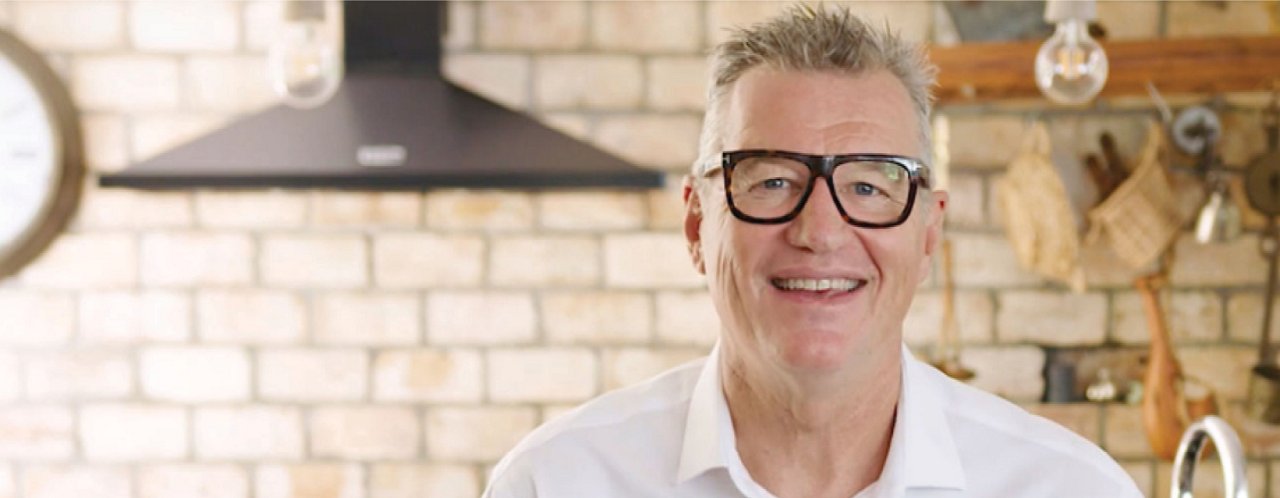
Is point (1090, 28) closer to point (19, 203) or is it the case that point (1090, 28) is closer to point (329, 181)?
point (329, 181)

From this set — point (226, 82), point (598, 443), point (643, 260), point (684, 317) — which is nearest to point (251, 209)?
point (226, 82)

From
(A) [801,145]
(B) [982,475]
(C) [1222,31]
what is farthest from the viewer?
(C) [1222,31]

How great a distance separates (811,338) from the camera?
128 cm

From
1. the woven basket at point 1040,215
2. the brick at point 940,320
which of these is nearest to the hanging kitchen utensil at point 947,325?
the brick at point 940,320

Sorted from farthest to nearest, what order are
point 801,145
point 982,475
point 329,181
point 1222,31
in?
point 1222,31
point 329,181
point 982,475
point 801,145

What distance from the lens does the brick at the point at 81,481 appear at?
9.96 feet

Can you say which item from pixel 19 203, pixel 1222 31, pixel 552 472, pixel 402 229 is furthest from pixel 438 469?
pixel 1222 31

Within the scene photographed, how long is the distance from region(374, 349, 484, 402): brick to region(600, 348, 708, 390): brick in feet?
0.90

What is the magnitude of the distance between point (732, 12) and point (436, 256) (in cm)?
81

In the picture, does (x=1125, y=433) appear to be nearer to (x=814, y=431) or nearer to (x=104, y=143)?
(x=814, y=431)

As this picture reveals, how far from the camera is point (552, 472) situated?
143 centimetres

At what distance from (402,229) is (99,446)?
82cm

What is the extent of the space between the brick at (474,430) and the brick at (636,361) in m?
0.19

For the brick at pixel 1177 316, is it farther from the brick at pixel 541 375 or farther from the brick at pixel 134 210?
the brick at pixel 134 210
